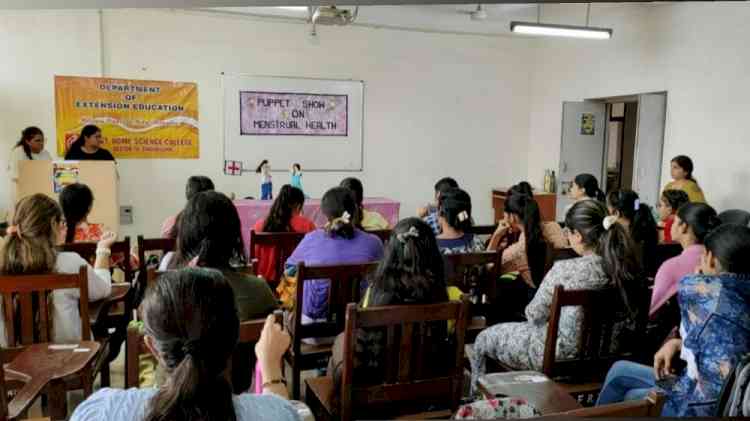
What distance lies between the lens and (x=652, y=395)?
987 mm

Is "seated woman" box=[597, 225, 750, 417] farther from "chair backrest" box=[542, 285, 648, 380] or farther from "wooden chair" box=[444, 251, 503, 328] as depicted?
"wooden chair" box=[444, 251, 503, 328]

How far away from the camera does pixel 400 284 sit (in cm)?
165

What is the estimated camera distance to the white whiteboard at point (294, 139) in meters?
6.09

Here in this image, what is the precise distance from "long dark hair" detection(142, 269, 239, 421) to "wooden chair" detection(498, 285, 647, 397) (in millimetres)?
1166

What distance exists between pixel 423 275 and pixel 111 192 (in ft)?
12.5

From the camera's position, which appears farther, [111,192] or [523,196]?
[111,192]

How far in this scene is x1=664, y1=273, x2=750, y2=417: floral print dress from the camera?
4.60 feet

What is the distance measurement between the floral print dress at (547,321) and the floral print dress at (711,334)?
0.43m

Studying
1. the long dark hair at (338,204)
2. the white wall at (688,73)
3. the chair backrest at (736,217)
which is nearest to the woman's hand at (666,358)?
the long dark hair at (338,204)

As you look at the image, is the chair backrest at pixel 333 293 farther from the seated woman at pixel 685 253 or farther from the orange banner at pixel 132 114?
the orange banner at pixel 132 114

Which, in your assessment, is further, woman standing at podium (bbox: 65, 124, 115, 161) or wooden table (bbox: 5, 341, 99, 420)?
woman standing at podium (bbox: 65, 124, 115, 161)

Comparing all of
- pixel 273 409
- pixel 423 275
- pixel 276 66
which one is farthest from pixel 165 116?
pixel 273 409

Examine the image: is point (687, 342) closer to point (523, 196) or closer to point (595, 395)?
point (595, 395)

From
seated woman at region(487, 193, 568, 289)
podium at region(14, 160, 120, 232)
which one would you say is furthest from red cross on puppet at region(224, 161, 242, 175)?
seated woman at region(487, 193, 568, 289)
